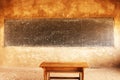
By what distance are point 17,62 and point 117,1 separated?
12.2 feet

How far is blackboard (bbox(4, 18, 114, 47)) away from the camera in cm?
746

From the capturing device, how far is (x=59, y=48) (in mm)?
7578

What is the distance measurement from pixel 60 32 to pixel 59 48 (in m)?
0.51

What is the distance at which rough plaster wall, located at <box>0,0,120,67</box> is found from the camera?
7.42 meters

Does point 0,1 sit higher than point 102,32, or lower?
higher

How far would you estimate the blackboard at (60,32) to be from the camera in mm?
7461

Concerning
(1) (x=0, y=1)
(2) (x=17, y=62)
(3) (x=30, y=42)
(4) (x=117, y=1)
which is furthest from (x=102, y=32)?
(1) (x=0, y=1)

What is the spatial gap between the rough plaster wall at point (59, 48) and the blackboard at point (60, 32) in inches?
5.3

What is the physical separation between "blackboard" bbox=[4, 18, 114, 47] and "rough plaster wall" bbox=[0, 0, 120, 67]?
0.14m

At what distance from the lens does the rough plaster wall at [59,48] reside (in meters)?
7.42

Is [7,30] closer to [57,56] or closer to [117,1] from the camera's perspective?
[57,56]

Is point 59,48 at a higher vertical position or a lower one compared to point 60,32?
lower

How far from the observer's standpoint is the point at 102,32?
7453 millimetres

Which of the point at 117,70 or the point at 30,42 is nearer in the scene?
the point at 117,70
